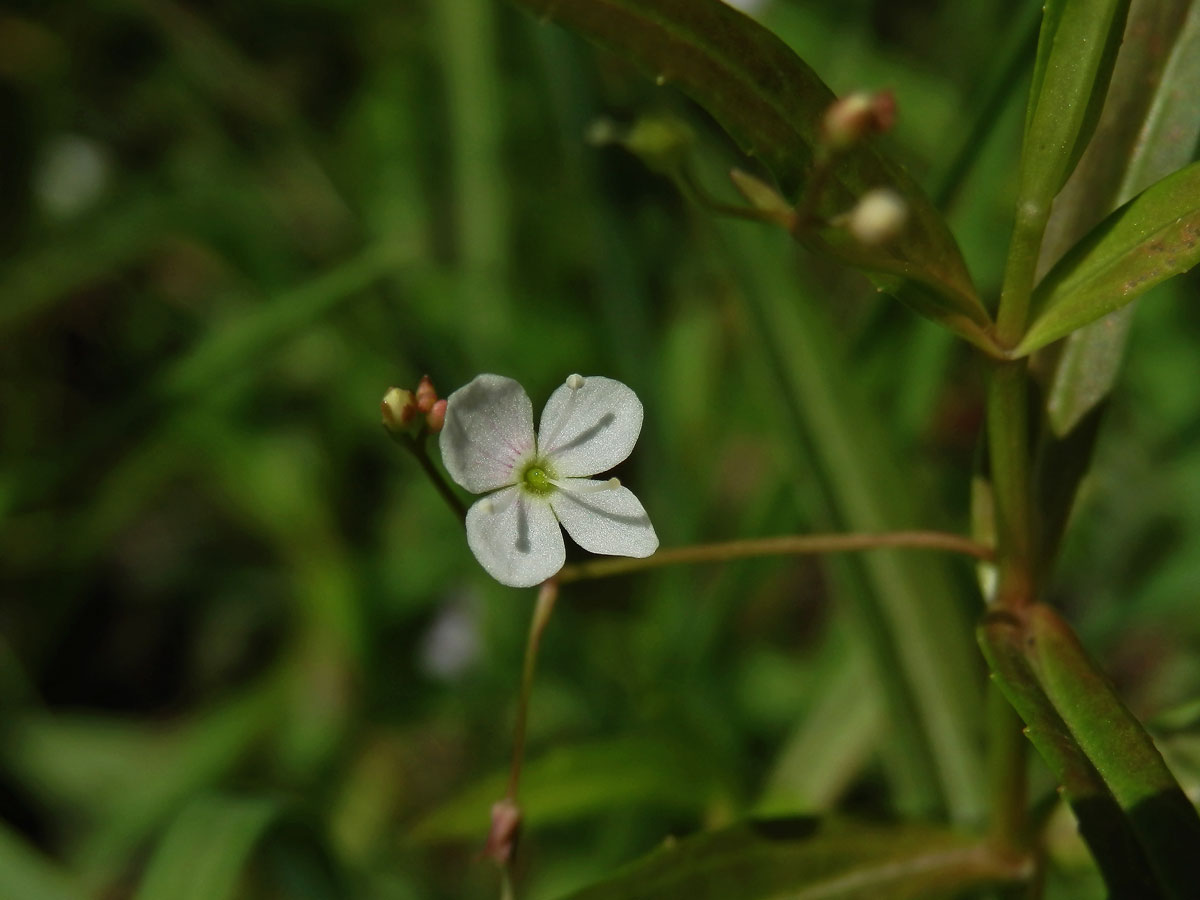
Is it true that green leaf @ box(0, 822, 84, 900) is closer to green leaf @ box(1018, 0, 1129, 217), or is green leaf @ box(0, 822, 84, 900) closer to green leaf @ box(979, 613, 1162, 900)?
green leaf @ box(979, 613, 1162, 900)

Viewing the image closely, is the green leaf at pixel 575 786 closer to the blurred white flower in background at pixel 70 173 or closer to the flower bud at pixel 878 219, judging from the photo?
the flower bud at pixel 878 219

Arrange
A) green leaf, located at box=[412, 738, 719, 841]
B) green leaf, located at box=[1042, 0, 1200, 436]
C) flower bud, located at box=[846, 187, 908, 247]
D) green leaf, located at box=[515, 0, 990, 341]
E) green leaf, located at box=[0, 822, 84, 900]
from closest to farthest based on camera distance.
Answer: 1. flower bud, located at box=[846, 187, 908, 247]
2. green leaf, located at box=[515, 0, 990, 341]
3. green leaf, located at box=[1042, 0, 1200, 436]
4. green leaf, located at box=[412, 738, 719, 841]
5. green leaf, located at box=[0, 822, 84, 900]

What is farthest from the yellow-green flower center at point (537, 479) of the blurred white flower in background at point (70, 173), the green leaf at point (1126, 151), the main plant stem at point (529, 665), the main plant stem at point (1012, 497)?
the blurred white flower in background at point (70, 173)

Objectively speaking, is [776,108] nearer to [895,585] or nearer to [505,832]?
[505,832]

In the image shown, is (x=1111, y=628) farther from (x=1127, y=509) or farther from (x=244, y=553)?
(x=244, y=553)

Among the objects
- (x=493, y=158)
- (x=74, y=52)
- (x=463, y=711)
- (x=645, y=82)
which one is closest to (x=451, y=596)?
(x=463, y=711)

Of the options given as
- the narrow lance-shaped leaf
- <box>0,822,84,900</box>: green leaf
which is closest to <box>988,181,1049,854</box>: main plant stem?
the narrow lance-shaped leaf
